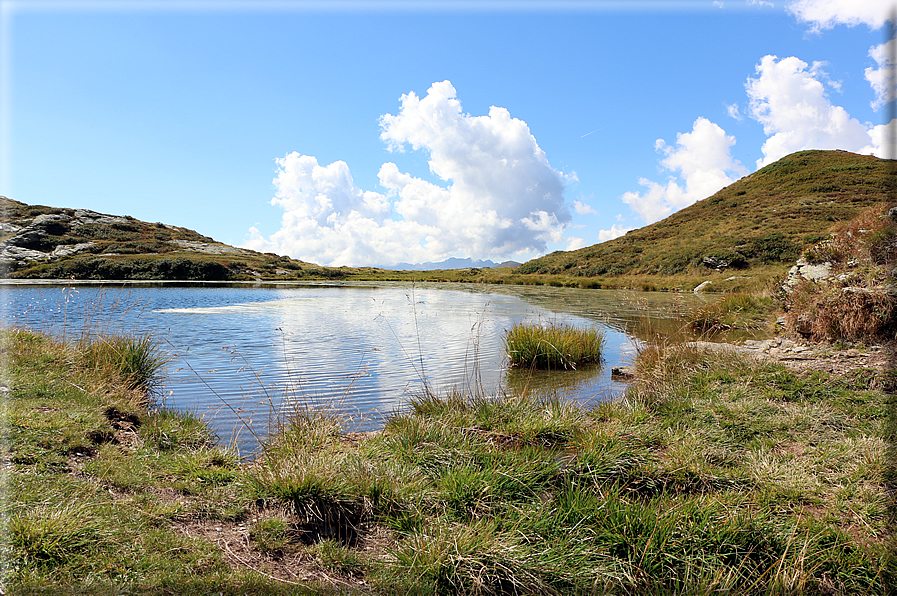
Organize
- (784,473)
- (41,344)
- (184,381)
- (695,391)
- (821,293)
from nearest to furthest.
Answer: (784,473), (695,391), (41,344), (184,381), (821,293)

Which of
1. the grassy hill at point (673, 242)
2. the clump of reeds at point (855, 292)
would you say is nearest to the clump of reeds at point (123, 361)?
the clump of reeds at point (855, 292)

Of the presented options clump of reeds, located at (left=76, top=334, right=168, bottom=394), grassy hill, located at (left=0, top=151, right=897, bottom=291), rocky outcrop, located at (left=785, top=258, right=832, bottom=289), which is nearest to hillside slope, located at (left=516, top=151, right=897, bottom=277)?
grassy hill, located at (left=0, top=151, right=897, bottom=291)

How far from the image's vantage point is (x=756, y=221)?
5812 centimetres

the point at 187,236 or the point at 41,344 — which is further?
the point at 187,236

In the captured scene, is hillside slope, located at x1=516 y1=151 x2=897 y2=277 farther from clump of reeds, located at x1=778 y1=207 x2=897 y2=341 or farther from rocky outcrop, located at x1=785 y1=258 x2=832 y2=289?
clump of reeds, located at x1=778 y1=207 x2=897 y2=341

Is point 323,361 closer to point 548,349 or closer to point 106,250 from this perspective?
point 548,349

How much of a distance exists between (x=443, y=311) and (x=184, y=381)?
52.5ft

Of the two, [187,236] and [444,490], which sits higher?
[187,236]

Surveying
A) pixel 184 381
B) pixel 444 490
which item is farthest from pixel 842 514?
pixel 184 381

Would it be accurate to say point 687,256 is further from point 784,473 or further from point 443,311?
point 784,473

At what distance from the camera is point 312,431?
4777mm

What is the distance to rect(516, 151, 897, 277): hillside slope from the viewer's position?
1779 inches

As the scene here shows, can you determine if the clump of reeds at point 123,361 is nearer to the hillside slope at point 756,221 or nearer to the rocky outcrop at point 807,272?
the rocky outcrop at point 807,272

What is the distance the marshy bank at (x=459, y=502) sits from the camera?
2.74m
